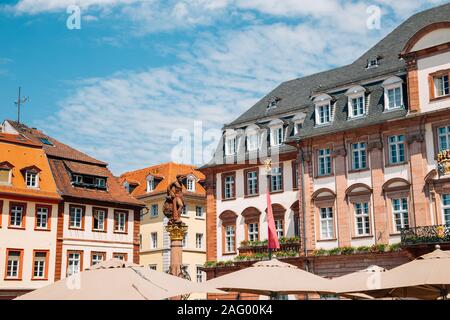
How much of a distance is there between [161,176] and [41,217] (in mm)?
21215

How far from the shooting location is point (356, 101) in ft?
130

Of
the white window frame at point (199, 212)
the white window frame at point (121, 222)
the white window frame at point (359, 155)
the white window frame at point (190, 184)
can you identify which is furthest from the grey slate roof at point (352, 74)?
the white window frame at point (199, 212)

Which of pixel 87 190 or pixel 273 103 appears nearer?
pixel 273 103

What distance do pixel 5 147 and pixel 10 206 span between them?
14.7 feet

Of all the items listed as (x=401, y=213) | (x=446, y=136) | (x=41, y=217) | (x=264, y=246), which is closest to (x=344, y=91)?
(x=446, y=136)

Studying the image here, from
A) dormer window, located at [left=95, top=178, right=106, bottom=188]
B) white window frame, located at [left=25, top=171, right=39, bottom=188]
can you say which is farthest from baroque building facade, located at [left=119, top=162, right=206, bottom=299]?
white window frame, located at [left=25, top=171, right=39, bottom=188]

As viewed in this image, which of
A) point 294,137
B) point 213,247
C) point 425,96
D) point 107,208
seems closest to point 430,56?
point 425,96

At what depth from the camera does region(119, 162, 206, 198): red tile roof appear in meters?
64.2

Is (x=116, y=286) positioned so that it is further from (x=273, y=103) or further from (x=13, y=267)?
(x=273, y=103)

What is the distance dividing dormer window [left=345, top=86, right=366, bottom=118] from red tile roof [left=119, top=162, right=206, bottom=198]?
87.9 ft

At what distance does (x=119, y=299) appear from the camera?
13.1 metres

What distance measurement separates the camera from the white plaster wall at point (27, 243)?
4250 centimetres

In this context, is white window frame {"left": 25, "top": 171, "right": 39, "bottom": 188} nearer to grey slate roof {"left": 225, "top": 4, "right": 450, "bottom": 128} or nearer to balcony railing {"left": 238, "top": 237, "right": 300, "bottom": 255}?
grey slate roof {"left": 225, "top": 4, "right": 450, "bottom": 128}
